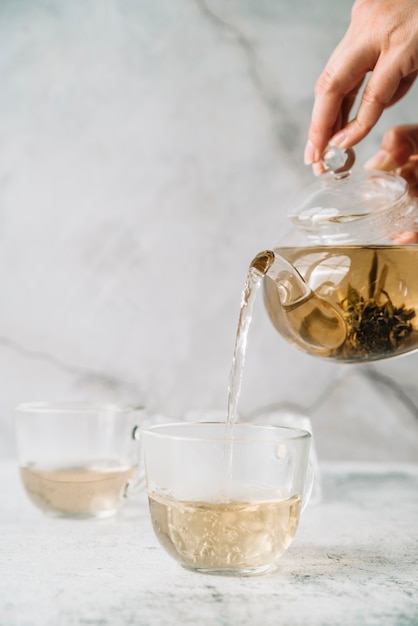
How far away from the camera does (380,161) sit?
105cm

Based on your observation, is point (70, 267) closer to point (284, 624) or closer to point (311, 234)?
point (311, 234)

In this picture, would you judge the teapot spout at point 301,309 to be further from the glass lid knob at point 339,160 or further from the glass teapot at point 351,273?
the glass lid knob at point 339,160

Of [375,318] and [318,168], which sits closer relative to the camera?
[375,318]

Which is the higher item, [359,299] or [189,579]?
[359,299]

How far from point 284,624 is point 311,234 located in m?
0.37

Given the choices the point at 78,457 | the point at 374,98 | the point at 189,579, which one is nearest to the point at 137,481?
the point at 78,457

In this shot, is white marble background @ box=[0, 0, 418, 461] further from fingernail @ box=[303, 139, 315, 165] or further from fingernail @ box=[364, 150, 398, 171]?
fingernail @ box=[303, 139, 315, 165]

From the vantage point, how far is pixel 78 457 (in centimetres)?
85

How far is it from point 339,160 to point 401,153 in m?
0.25

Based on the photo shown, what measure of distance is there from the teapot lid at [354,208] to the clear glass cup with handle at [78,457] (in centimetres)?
28

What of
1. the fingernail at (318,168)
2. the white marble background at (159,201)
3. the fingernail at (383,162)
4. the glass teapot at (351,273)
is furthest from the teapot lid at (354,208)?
the white marble background at (159,201)

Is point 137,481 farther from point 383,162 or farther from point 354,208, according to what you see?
point 383,162

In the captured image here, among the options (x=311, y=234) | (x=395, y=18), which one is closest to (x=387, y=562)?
(x=311, y=234)

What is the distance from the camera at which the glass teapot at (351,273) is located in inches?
28.4
